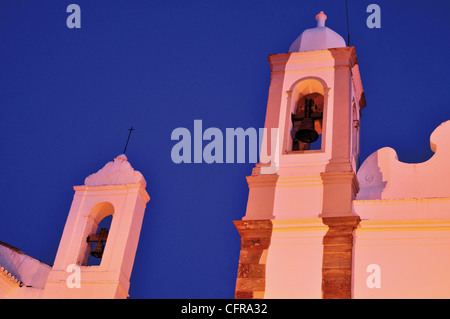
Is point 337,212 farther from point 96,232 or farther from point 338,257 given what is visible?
point 96,232

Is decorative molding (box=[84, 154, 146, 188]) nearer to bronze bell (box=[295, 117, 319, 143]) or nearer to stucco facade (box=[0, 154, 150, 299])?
stucco facade (box=[0, 154, 150, 299])

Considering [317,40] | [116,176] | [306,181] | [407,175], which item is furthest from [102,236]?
[407,175]

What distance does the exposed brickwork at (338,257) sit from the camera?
1198cm

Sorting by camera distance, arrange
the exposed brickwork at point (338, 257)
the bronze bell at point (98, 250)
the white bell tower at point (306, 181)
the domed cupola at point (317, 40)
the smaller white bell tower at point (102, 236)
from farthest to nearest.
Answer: the bronze bell at point (98, 250) → the smaller white bell tower at point (102, 236) → the domed cupola at point (317, 40) → the white bell tower at point (306, 181) → the exposed brickwork at point (338, 257)

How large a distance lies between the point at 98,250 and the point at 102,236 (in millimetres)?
380

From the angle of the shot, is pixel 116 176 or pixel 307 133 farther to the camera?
pixel 116 176

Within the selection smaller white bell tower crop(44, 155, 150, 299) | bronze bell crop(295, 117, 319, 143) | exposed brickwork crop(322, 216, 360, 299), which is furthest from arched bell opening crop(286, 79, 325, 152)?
smaller white bell tower crop(44, 155, 150, 299)

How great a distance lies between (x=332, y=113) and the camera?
14.3 metres

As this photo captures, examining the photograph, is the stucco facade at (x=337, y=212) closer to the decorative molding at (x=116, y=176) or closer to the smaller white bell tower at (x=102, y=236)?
the smaller white bell tower at (x=102, y=236)

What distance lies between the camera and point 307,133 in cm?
1457

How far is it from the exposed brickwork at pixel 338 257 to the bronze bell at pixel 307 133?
2278 millimetres

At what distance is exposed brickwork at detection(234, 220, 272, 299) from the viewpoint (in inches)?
486

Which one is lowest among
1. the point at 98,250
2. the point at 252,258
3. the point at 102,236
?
the point at 252,258

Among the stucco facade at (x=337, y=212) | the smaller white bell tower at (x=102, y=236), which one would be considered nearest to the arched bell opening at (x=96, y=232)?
the smaller white bell tower at (x=102, y=236)
